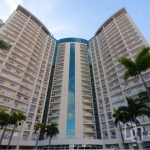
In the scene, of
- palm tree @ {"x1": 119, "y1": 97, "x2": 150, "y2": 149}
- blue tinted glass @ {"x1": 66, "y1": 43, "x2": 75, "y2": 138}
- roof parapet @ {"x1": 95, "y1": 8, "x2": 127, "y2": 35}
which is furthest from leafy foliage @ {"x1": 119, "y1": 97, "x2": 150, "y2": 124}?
roof parapet @ {"x1": 95, "y1": 8, "x2": 127, "y2": 35}

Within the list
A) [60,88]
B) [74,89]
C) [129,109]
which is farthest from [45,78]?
[129,109]

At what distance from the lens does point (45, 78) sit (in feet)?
182

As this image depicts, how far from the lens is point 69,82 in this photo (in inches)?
2053

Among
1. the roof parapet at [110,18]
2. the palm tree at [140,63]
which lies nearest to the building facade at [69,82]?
the roof parapet at [110,18]

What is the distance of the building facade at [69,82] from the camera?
39781mm

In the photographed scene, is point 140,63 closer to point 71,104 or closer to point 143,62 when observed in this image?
point 143,62

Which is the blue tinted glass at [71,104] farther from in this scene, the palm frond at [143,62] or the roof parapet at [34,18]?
the palm frond at [143,62]

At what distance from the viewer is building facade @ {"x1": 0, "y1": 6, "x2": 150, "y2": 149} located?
39.8 metres

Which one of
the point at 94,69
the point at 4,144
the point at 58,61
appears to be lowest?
the point at 4,144

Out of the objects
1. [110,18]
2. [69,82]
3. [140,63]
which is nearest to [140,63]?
[140,63]

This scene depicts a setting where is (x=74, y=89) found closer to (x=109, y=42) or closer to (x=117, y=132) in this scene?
(x=117, y=132)

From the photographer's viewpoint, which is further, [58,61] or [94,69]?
[58,61]

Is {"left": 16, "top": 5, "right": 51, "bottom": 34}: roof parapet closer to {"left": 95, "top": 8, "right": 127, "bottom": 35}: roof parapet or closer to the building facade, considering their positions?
the building facade

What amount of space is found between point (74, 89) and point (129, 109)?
27129 millimetres
